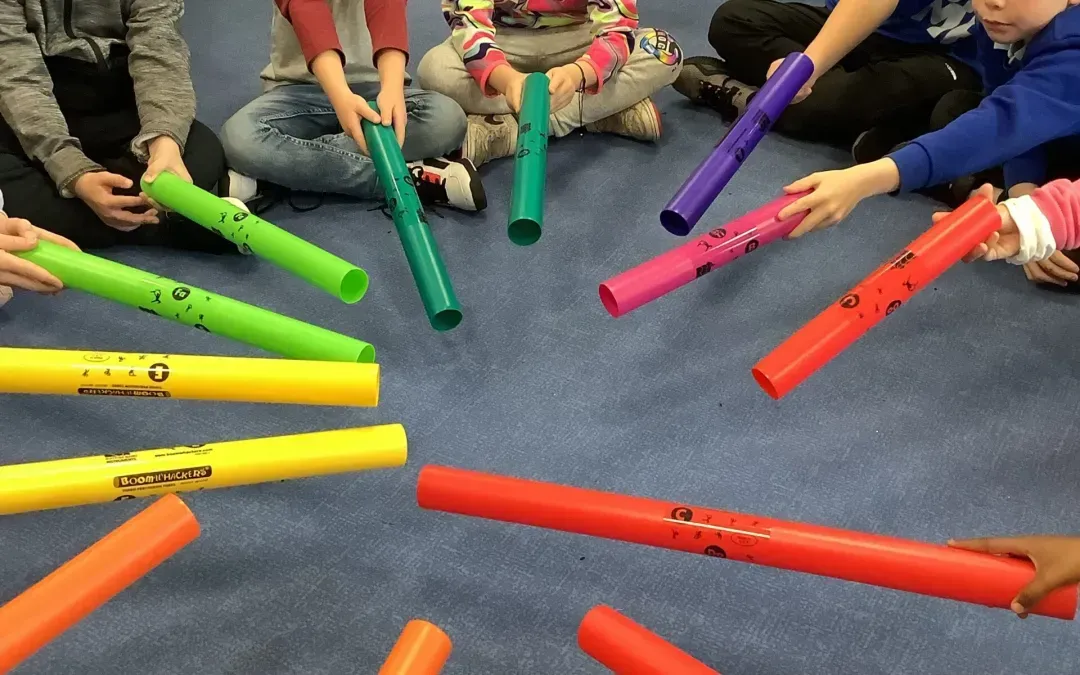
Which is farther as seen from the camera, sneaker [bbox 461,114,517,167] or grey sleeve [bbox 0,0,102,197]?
sneaker [bbox 461,114,517,167]

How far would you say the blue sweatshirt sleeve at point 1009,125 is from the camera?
988mm

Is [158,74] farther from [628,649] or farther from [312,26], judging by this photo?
[628,649]

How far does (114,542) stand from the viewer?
640mm

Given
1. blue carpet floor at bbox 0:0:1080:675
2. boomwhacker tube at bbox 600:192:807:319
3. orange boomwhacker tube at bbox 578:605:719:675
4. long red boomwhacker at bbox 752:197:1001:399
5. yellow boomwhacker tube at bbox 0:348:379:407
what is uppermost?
long red boomwhacker at bbox 752:197:1001:399

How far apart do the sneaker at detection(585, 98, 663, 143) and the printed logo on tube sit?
0.94 metres

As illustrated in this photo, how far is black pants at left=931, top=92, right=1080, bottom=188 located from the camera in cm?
113

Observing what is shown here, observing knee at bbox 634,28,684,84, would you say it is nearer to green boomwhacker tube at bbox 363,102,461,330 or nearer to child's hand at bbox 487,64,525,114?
child's hand at bbox 487,64,525,114

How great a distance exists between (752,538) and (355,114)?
70 centimetres

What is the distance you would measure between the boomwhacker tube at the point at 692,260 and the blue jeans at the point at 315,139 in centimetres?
47

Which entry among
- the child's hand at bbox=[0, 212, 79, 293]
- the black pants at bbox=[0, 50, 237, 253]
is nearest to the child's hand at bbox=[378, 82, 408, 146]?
the black pants at bbox=[0, 50, 237, 253]

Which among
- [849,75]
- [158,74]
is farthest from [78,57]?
[849,75]

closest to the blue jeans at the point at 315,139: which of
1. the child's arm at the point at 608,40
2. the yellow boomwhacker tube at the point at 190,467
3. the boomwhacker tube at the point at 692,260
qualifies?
the child's arm at the point at 608,40

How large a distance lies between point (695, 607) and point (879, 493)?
0.23 m

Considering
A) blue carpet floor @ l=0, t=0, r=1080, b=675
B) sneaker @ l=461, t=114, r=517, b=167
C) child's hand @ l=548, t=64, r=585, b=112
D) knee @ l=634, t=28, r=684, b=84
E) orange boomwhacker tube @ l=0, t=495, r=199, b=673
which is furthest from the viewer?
knee @ l=634, t=28, r=684, b=84
